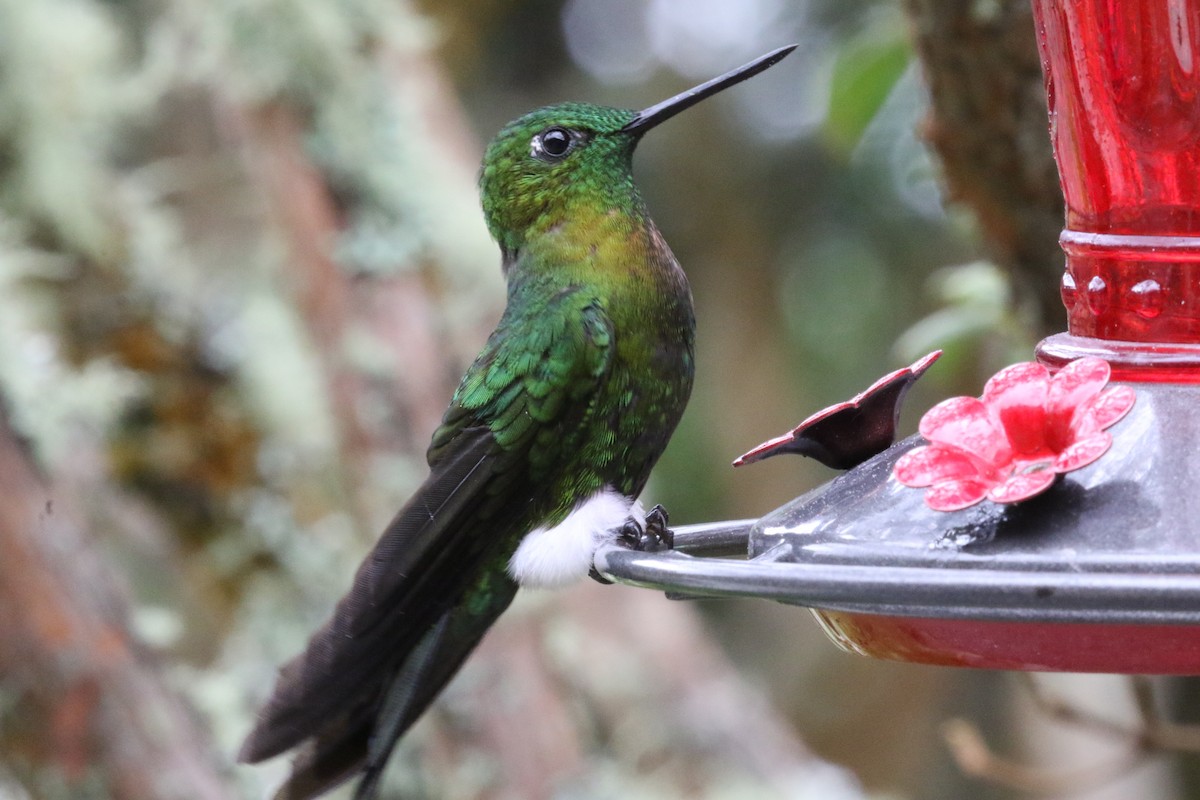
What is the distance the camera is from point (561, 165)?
9.52 feet

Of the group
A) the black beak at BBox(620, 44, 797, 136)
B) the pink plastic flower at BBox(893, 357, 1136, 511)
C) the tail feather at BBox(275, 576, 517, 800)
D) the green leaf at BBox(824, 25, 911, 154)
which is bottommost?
the tail feather at BBox(275, 576, 517, 800)

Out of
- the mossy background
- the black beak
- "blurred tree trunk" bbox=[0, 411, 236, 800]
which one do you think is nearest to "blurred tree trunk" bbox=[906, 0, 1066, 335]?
the mossy background

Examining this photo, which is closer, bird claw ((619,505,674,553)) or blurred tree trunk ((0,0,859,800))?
bird claw ((619,505,674,553))

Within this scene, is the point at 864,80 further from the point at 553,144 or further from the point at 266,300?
the point at 266,300

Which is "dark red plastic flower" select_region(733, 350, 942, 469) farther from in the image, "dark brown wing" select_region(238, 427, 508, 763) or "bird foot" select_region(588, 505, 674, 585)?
"dark brown wing" select_region(238, 427, 508, 763)

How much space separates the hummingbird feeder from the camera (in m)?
1.34

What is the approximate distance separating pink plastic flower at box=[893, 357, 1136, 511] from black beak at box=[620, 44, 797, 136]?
717 mm

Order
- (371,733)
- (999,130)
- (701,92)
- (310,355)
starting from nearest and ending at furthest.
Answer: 1. (701,92)
2. (371,733)
3. (999,130)
4. (310,355)

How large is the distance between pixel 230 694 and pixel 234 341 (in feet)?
3.95

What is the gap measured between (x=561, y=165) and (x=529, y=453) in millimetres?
654

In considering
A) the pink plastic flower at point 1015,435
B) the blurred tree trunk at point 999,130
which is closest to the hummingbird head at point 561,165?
the blurred tree trunk at point 999,130

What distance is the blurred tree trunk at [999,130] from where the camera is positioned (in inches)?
107

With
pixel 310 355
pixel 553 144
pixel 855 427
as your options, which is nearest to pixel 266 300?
pixel 310 355

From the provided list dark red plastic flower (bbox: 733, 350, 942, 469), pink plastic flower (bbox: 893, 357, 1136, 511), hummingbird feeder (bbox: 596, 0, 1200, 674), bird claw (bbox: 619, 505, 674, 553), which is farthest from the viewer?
bird claw (bbox: 619, 505, 674, 553)
